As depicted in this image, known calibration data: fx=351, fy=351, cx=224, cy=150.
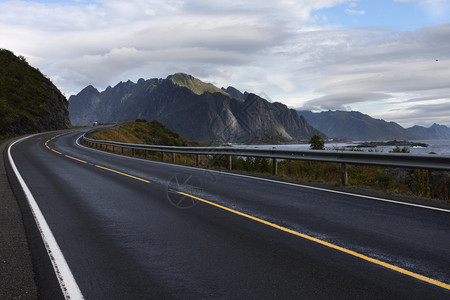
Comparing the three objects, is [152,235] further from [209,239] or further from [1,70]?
[1,70]

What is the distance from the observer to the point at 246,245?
4898mm

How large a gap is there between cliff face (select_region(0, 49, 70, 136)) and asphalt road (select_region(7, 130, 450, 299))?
45.3 m

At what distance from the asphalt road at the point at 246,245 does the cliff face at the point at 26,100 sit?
149ft

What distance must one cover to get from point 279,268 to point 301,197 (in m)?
4.60

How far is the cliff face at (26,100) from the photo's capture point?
48.8 m

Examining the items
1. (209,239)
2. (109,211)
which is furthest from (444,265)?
(109,211)

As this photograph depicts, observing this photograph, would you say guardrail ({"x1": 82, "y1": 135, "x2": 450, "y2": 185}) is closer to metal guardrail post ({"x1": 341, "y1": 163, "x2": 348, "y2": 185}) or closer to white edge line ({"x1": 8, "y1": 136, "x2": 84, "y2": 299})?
metal guardrail post ({"x1": 341, "y1": 163, "x2": 348, "y2": 185})

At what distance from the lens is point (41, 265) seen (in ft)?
14.1

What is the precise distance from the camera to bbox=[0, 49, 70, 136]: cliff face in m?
48.8

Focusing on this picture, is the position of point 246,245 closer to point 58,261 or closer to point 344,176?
point 58,261
